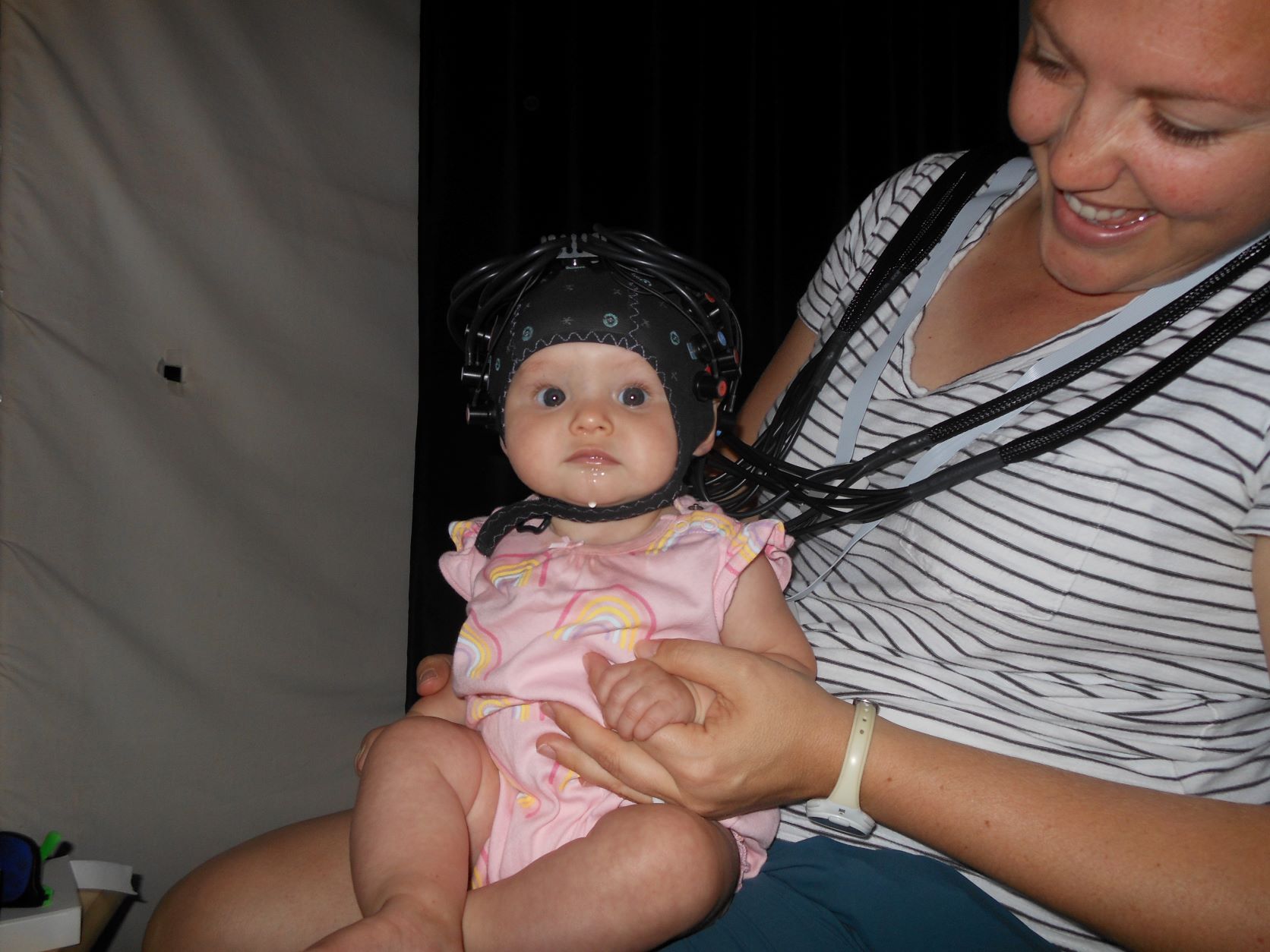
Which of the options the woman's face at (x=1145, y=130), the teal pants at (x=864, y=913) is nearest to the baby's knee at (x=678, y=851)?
the teal pants at (x=864, y=913)

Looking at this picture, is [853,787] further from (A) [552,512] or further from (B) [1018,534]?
(A) [552,512]

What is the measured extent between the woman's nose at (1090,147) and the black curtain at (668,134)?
1737mm

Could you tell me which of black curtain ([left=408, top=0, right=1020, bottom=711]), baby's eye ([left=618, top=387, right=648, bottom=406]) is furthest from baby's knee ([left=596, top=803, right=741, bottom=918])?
black curtain ([left=408, top=0, right=1020, bottom=711])

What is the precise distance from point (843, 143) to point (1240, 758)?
97.3 inches

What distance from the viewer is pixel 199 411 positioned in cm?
231

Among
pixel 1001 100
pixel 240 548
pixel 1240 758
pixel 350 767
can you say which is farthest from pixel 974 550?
pixel 1001 100

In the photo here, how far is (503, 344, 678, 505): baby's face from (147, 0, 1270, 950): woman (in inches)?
11.2

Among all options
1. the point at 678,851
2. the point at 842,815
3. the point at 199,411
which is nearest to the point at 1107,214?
the point at 842,815

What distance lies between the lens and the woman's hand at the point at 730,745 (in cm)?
98

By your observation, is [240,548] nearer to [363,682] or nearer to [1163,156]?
[363,682]

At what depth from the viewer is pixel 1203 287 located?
1.07 metres

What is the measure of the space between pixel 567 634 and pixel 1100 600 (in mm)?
649

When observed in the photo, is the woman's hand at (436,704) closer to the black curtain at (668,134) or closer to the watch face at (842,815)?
the watch face at (842,815)

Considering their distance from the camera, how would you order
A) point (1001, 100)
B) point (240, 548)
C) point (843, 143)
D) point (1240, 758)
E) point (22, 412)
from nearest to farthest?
point (1240, 758), point (22, 412), point (240, 548), point (843, 143), point (1001, 100)
